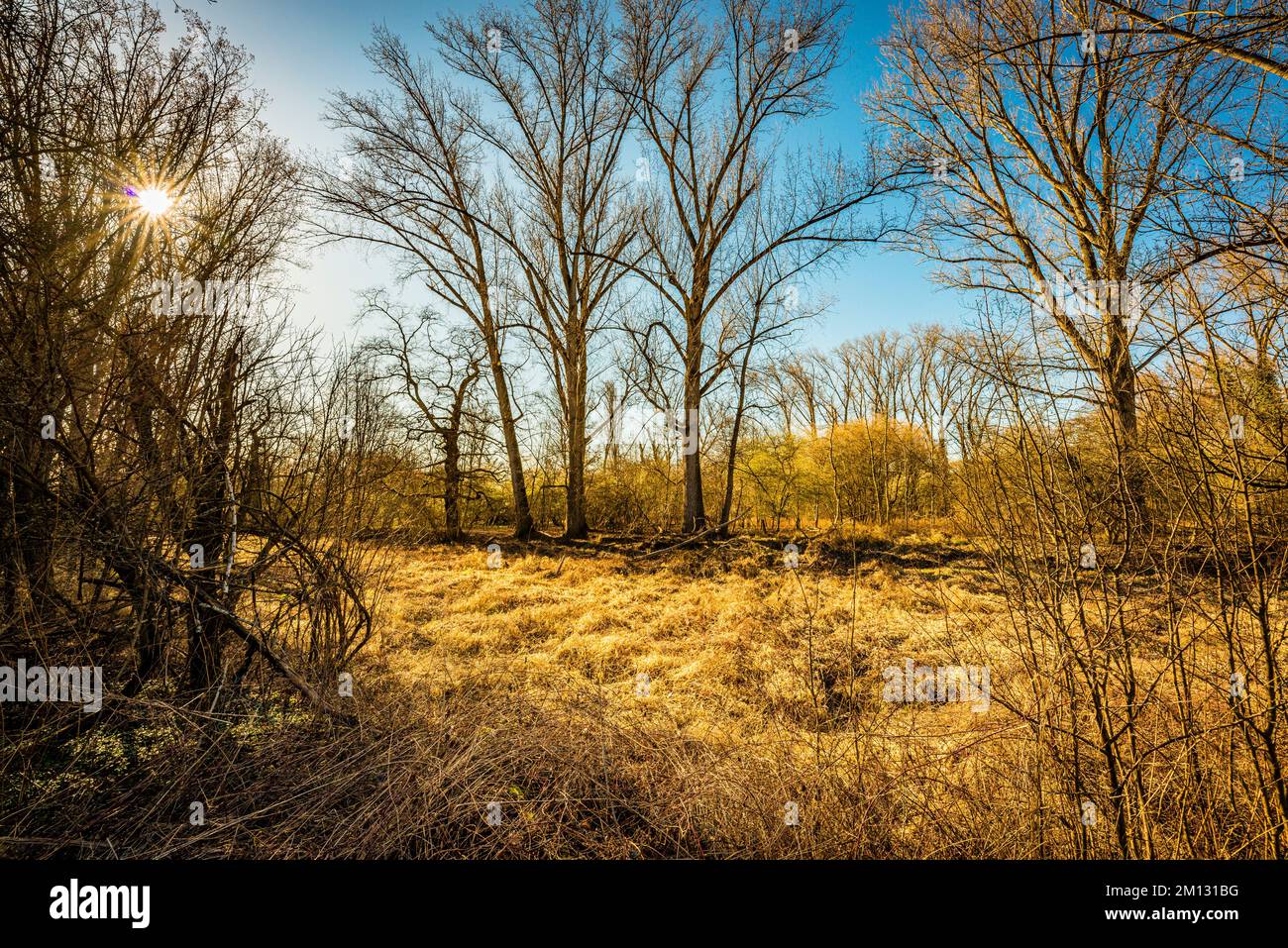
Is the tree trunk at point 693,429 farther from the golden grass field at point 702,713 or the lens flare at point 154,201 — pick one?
the lens flare at point 154,201

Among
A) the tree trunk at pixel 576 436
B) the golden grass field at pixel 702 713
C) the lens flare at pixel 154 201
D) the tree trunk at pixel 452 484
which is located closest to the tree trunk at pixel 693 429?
the tree trunk at pixel 576 436

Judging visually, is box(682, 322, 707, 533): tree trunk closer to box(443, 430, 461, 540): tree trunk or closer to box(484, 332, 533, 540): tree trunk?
box(484, 332, 533, 540): tree trunk

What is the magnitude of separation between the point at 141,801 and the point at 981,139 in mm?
14479

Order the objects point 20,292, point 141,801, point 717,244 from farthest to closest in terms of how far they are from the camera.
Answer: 1. point 717,244
2. point 20,292
3. point 141,801

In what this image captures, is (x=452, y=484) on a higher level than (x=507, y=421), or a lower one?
lower

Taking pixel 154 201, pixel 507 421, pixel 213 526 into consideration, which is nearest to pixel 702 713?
pixel 213 526

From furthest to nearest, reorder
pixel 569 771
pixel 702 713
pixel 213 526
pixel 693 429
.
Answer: pixel 693 429 → pixel 702 713 → pixel 213 526 → pixel 569 771

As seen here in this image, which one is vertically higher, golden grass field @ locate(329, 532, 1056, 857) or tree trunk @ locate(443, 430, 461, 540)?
tree trunk @ locate(443, 430, 461, 540)

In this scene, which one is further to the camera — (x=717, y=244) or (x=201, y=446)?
(x=717, y=244)

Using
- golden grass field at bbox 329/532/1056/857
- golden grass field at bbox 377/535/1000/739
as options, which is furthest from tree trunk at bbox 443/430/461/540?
golden grass field at bbox 329/532/1056/857

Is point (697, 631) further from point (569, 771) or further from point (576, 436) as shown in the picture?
point (576, 436)
